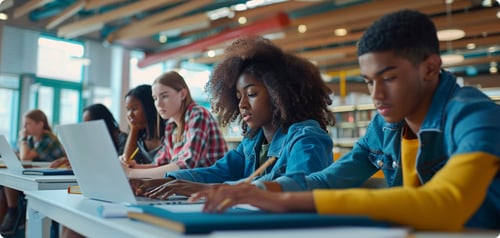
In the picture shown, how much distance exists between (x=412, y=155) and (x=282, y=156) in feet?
1.61

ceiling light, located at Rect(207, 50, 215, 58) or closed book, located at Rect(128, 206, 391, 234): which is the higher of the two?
ceiling light, located at Rect(207, 50, 215, 58)

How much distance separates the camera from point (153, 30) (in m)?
8.27

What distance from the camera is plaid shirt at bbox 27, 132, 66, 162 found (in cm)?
427

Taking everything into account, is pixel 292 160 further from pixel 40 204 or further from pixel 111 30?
pixel 111 30

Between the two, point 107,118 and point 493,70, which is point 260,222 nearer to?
point 107,118

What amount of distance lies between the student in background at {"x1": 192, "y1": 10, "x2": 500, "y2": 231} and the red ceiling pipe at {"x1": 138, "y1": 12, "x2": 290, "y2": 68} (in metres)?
2.83

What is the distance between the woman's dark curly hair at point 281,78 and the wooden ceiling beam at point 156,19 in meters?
4.86

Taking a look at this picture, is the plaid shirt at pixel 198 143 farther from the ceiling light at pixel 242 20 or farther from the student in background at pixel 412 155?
the ceiling light at pixel 242 20

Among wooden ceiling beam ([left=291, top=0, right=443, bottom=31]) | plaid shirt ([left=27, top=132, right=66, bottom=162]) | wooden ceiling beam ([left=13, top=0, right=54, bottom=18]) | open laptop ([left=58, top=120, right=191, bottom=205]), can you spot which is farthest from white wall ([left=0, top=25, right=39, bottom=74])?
open laptop ([left=58, top=120, right=191, bottom=205])

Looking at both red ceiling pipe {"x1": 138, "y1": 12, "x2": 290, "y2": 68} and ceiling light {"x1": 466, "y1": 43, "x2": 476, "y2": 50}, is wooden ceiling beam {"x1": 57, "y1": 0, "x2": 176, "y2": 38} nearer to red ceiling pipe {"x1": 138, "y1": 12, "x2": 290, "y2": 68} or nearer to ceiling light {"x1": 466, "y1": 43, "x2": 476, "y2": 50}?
red ceiling pipe {"x1": 138, "y1": 12, "x2": 290, "y2": 68}

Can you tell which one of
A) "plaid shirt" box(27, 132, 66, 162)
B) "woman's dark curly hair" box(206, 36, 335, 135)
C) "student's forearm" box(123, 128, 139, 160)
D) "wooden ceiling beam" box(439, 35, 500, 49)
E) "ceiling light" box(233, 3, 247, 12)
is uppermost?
"ceiling light" box(233, 3, 247, 12)

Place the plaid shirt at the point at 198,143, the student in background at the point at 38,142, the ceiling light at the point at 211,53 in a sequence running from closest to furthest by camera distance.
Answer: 1. the plaid shirt at the point at 198,143
2. the student in background at the point at 38,142
3. the ceiling light at the point at 211,53

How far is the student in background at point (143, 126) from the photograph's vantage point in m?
2.90

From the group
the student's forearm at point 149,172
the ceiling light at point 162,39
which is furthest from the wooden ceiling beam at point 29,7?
the student's forearm at point 149,172
